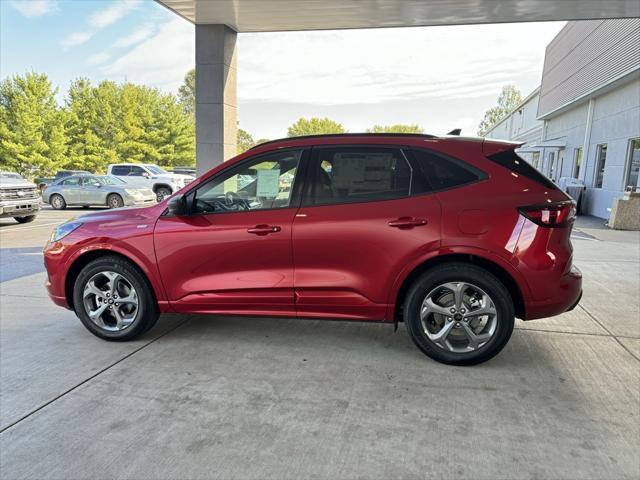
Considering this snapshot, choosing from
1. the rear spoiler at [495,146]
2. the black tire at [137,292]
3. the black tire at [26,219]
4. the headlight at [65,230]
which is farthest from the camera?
the black tire at [26,219]

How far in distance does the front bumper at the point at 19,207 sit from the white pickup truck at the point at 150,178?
7.99 metres

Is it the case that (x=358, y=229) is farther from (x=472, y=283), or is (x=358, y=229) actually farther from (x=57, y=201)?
(x=57, y=201)

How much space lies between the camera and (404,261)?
3645mm

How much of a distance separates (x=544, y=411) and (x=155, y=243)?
3252 millimetres

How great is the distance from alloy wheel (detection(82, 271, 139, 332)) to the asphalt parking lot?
216 millimetres

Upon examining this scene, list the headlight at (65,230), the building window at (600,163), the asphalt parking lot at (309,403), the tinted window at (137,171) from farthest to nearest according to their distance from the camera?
the tinted window at (137,171)
the building window at (600,163)
the headlight at (65,230)
the asphalt parking lot at (309,403)

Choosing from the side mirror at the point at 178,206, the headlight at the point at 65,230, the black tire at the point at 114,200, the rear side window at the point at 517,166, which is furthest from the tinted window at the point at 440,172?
the black tire at the point at 114,200

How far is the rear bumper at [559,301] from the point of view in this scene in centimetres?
354

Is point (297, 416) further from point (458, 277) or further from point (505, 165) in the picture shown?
point (505, 165)

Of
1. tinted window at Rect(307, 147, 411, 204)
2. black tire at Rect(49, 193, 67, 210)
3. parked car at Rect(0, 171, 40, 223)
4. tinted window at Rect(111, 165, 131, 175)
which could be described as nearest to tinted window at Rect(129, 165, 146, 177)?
tinted window at Rect(111, 165, 131, 175)

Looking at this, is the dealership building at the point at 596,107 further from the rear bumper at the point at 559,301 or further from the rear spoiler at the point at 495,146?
the rear bumper at the point at 559,301

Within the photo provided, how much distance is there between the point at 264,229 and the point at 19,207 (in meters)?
12.4

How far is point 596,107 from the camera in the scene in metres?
18.1

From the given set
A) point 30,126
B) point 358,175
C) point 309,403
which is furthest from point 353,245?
point 30,126
